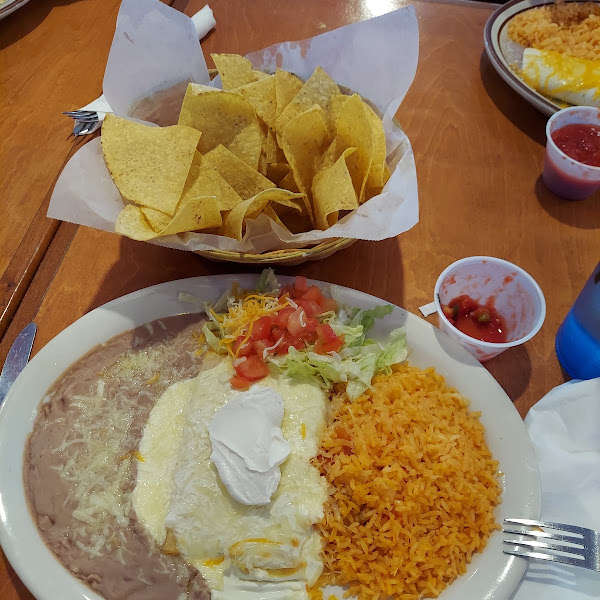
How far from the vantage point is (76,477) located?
56.3 inches

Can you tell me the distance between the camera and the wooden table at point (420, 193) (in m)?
1.84

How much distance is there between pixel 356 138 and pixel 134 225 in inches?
30.1

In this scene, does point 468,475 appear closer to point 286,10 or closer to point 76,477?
point 76,477

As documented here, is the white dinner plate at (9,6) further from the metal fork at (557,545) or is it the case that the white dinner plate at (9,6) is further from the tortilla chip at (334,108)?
the metal fork at (557,545)

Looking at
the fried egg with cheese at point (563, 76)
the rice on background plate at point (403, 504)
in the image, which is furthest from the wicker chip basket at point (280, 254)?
the fried egg with cheese at point (563, 76)

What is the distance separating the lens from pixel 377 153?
1630 millimetres

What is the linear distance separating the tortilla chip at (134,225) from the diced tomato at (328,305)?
1.87ft

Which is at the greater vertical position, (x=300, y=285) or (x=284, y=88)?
(x=284, y=88)

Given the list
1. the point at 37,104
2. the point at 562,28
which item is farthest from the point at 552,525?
the point at 37,104

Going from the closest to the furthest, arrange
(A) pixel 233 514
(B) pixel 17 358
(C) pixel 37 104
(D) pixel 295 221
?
1. (A) pixel 233 514
2. (B) pixel 17 358
3. (D) pixel 295 221
4. (C) pixel 37 104

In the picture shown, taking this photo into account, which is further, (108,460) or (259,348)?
(259,348)

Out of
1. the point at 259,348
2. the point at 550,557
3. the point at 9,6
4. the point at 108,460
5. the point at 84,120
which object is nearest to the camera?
the point at 550,557

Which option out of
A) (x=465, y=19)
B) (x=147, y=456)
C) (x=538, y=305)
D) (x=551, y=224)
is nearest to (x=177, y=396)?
(x=147, y=456)

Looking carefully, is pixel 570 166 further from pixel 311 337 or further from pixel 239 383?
pixel 239 383
